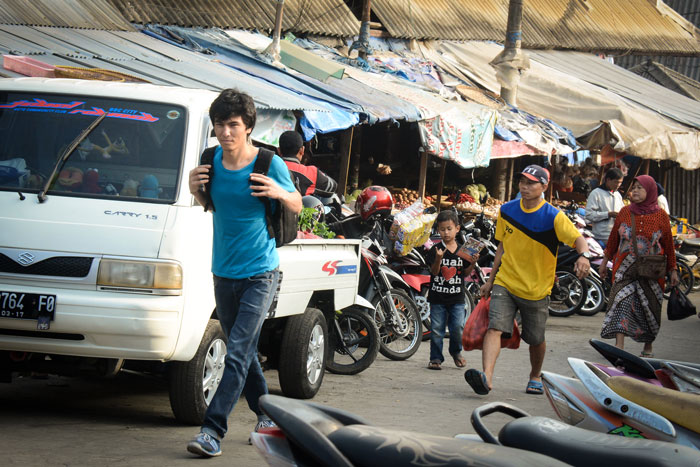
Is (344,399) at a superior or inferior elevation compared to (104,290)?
inferior

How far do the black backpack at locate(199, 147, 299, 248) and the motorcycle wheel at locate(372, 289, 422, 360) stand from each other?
4.30 m

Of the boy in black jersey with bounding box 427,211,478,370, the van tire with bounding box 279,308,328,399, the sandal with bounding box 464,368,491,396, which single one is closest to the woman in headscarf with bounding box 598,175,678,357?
the boy in black jersey with bounding box 427,211,478,370

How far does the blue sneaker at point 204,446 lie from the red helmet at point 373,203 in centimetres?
551

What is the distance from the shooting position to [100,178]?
580cm

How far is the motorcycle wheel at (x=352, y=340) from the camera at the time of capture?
8.31 metres

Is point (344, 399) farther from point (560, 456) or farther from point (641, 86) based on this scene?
point (641, 86)

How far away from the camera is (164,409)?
6.45 meters

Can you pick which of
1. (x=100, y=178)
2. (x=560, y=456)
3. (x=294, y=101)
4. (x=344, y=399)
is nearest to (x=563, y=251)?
(x=294, y=101)

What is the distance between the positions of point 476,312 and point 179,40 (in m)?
8.76

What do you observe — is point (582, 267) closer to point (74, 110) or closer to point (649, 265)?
point (649, 265)

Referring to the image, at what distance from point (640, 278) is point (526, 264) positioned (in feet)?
7.80

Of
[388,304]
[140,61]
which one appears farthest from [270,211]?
[140,61]

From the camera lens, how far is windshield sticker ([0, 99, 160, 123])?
5992 mm

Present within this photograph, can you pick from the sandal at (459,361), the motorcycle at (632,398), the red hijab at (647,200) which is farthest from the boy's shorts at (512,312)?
the motorcycle at (632,398)
